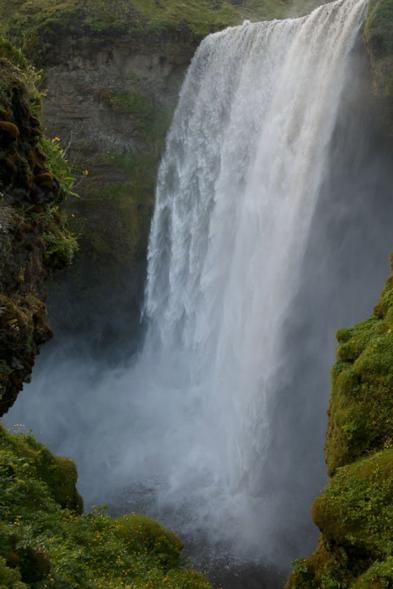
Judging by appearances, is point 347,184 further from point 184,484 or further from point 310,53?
point 184,484

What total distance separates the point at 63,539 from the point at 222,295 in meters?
13.1

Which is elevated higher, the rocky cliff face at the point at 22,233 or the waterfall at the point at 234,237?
the waterfall at the point at 234,237

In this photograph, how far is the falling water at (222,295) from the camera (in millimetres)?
15219

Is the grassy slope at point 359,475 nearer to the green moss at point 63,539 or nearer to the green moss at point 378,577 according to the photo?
the green moss at point 378,577

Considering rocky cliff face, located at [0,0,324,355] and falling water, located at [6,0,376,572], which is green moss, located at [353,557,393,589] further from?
rocky cliff face, located at [0,0,324,355]

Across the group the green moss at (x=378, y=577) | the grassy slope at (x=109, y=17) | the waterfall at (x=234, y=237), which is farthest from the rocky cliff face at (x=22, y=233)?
the grassy slope at (x=109, y=17)

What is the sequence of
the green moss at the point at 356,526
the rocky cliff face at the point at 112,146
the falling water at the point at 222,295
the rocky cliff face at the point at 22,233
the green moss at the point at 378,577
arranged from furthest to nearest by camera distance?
the rocky cliff face at the point at 112,146
the falling water at the point at 222,295
the rocky cliff face at the point at 22,233
the green moss at the point at 356,526
the green moss at the point at 378,577

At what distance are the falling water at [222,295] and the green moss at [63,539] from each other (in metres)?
4.78

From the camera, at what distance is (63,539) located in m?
7.09

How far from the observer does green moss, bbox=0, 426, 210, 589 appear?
16.9 ft

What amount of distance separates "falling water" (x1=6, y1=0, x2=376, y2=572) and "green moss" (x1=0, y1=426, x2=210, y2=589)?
4.78 metres

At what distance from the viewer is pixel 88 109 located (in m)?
22.6

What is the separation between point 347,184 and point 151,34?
12.5 m

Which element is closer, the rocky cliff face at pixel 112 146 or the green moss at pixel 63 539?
the green moss at pixel 63 539
